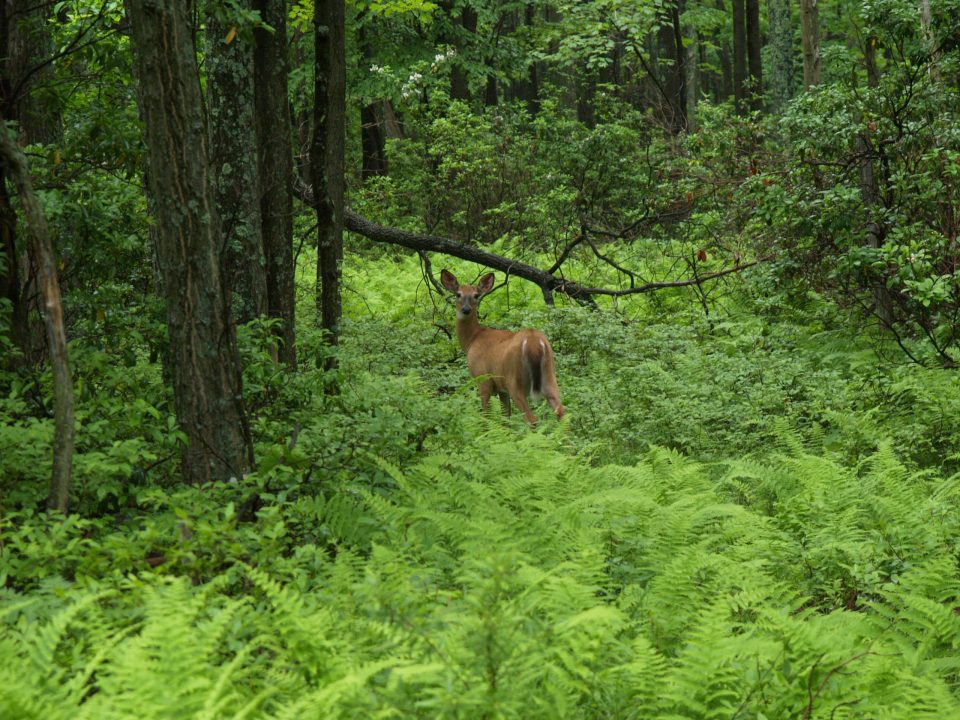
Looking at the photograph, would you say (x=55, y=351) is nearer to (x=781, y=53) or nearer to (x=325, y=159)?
(x=325, y=159)

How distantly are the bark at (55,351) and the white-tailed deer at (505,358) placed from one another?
16.3ft

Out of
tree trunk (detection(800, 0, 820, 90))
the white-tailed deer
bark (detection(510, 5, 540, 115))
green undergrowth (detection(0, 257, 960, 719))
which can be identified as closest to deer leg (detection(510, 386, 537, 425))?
the white-tailed deer

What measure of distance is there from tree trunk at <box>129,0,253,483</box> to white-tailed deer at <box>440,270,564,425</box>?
4.08 metres

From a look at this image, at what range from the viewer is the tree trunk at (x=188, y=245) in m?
5.24

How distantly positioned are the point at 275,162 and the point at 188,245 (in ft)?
11.0

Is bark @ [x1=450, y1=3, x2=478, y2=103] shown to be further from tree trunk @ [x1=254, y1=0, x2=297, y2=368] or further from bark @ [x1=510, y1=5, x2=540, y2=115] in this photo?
tree trunk @ [x1=254, y1=0, x2=297, y2=368]

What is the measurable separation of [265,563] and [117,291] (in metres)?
2.93

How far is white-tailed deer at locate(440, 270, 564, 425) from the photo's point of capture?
10008 millimetres

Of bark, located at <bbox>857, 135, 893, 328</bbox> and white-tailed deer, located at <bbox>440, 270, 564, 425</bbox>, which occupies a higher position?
bark, located at <bbox>857, 135, 893, 328</bbox>

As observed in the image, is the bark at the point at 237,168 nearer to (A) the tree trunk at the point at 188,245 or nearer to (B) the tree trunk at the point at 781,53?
(A) the tree trunk at the point at 188,245

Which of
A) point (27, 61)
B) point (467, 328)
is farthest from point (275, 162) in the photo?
point (467, 328)

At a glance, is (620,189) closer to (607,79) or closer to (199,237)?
(607,79)

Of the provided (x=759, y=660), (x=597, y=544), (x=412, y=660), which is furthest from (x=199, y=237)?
(x=759, y=660)

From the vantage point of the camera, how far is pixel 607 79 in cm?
3100
